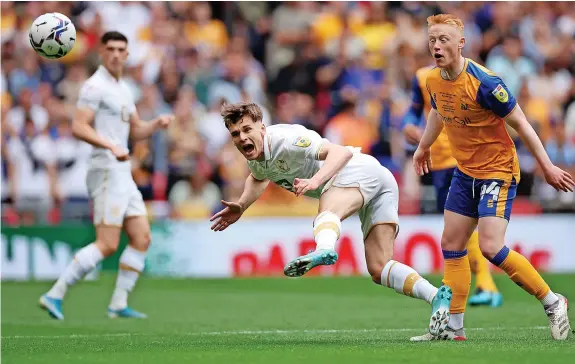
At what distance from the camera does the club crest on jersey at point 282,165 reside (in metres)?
8.20

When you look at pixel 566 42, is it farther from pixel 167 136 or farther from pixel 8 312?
pixel 8 312

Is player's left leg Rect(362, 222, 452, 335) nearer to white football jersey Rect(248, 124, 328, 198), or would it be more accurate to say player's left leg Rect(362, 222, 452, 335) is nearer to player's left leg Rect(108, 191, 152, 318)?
white football jersey Rect(248, 124, 328, 198)

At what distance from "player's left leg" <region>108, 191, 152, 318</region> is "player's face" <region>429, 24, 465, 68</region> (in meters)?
4.52

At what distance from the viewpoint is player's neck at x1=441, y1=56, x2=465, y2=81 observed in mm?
8102

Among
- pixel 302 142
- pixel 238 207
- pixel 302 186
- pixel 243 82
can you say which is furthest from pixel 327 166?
pixel 243 82

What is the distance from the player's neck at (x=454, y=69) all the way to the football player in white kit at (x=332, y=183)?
0.88 metres

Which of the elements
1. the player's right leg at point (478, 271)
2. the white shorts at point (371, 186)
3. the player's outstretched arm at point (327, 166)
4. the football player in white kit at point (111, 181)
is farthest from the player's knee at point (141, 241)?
the player's outstretched arm at point (327, 166)

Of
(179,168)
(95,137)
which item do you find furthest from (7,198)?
(95,137)

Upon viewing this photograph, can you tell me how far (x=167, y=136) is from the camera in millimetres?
18406

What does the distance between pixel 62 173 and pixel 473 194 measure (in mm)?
10799

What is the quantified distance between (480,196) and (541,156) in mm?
600

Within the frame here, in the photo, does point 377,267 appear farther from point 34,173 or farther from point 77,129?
point 34,173

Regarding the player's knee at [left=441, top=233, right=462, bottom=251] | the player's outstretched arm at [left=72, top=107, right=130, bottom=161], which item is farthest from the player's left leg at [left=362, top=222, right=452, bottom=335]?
the player's outstretched arm at [left=72, top=107, right=130, bottom=161]

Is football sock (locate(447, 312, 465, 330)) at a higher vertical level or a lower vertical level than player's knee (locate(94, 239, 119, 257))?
lower
